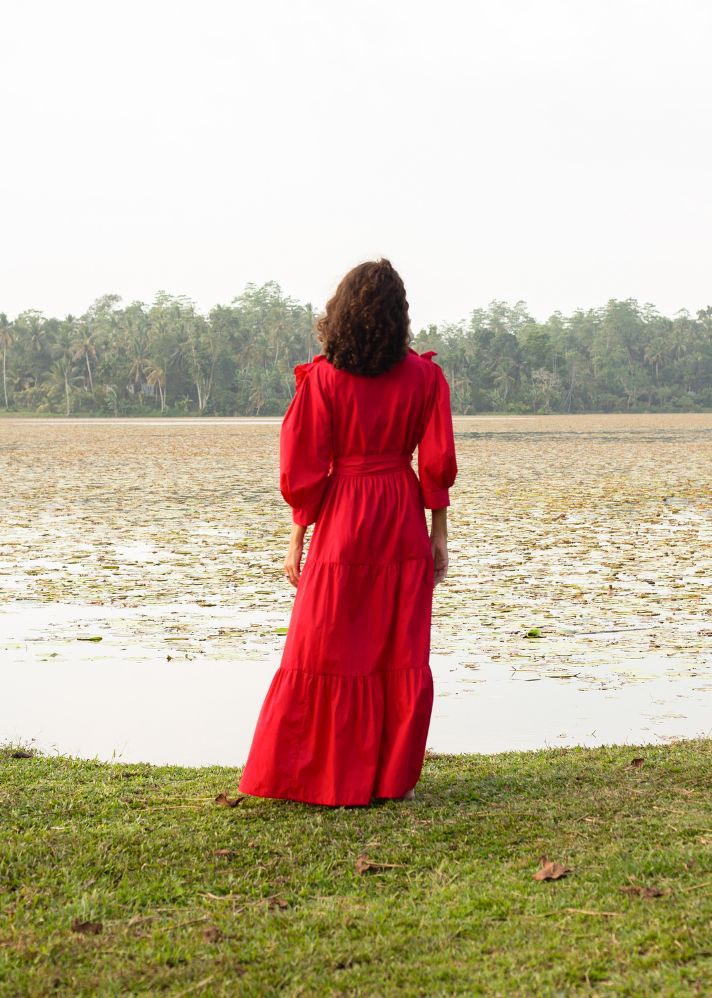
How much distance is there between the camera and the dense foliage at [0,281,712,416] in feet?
264

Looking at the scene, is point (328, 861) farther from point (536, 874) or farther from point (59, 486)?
point (59, 486)

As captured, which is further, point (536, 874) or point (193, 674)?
point (193, 674)

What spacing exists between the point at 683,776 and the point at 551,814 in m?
0.62

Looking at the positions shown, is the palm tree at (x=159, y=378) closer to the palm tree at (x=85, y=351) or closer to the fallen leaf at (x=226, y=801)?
the palm tree at (x=85, y=351)

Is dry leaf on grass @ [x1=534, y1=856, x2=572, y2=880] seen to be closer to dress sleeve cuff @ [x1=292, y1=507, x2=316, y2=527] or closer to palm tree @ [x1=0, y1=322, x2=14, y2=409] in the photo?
dress sleeve cuff @ [x1=292, y1=507, x2=316, y2=527]

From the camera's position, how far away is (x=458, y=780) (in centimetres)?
397

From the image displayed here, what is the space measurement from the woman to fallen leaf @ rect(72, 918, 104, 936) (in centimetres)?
94

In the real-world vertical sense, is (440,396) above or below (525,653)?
above

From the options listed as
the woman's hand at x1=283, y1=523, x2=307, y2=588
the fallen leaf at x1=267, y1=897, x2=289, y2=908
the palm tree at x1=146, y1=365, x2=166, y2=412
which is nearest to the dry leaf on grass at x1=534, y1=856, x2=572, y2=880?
the fallen leaf at x1=267, y1=897, x2=289, y2=908

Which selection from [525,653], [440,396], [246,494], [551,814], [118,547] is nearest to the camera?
[551,814]

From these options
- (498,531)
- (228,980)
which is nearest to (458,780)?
(228,980)

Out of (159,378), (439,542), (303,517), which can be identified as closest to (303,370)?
(303,517)

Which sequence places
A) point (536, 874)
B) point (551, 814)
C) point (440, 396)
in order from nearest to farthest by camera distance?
point (536, 874), point (551, 814), point (440, 396)

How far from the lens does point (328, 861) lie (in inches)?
124
